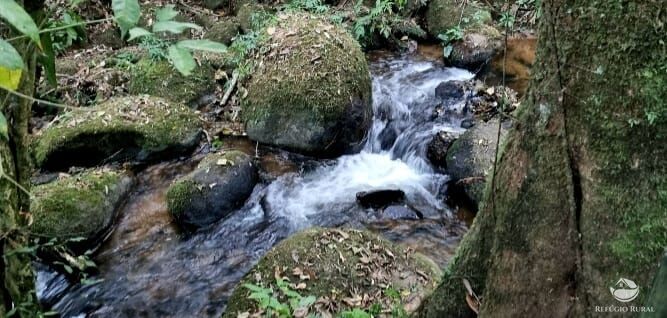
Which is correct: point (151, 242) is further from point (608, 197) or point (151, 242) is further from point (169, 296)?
point (608, 197)

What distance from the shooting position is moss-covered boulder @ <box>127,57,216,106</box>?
7602mm

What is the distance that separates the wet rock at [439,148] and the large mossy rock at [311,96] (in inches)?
36.6

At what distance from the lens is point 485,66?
8.99m

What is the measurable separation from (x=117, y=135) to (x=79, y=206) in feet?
5.08

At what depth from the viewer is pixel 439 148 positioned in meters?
6.61

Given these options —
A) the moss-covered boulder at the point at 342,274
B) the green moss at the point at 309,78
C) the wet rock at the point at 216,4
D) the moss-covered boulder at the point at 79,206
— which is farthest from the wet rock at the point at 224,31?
the moss-covered boulder at the point at 342,274

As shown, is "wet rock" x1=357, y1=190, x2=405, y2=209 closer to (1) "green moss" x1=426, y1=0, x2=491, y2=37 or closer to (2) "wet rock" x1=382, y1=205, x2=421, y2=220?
(2) "wet rock" x1=382, y1=205, x2=421, y2=220

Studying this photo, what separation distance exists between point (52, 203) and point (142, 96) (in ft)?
7.98

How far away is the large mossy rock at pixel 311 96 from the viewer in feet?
21.3

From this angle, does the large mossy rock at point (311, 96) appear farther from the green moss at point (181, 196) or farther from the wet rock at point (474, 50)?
the wet rock at point (474, 50)

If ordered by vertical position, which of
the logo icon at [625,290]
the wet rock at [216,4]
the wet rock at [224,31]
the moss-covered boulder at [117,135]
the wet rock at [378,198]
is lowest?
the wet rock at [378,198]

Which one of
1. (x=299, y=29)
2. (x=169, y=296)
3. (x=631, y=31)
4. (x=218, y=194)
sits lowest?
(x=169, y=296)

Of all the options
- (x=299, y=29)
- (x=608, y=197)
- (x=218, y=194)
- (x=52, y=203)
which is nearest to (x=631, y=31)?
(x=608, y=197)

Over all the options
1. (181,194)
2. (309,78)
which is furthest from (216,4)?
Answer: (181,194)
